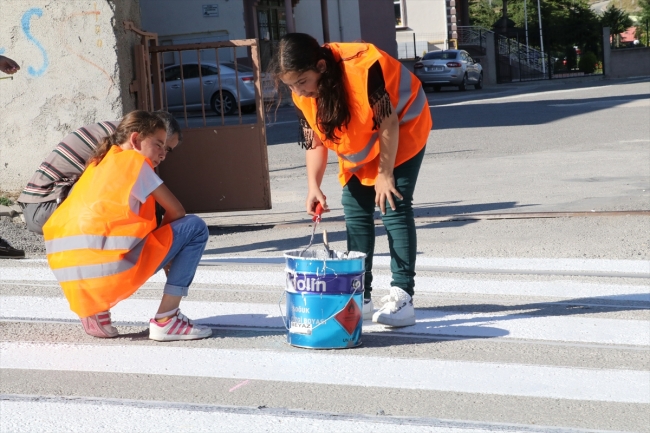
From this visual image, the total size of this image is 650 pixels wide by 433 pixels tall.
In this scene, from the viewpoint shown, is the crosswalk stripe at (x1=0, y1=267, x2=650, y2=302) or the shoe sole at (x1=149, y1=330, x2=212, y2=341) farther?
the crosswalk stripe at (x1=0, y1=267, x2=650, y2=302)

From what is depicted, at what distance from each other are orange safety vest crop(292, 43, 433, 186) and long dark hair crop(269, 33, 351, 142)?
0.15ft

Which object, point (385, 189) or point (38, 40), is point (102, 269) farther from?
point (38, 40)

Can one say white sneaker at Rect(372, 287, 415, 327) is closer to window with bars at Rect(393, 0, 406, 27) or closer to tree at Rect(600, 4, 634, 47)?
window with bars at Rect(393, 0, 406, 27)

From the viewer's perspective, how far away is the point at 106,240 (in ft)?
14.8

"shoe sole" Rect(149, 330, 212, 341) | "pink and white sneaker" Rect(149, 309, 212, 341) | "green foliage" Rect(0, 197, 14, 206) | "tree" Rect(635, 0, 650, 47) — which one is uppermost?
"tree" Rect(635, 0, 650, 47)

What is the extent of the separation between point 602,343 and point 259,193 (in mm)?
4653

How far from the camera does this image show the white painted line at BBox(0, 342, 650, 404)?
157 inches

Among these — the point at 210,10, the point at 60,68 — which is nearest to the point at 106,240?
the point at 60,68

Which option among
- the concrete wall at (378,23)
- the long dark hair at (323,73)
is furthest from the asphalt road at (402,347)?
the concrete wall at (378,23)

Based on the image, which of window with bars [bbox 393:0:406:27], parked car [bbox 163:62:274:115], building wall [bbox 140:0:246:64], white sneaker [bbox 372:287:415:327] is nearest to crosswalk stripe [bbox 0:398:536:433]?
white sneaker [bbox 372:287:415:327]

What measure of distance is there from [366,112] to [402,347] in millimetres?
1136

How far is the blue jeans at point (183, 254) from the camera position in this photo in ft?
15.4

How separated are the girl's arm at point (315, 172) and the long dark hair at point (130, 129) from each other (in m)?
0.77

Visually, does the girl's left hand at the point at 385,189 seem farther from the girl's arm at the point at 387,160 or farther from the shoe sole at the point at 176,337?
the shoe sole at the point at 176,337
